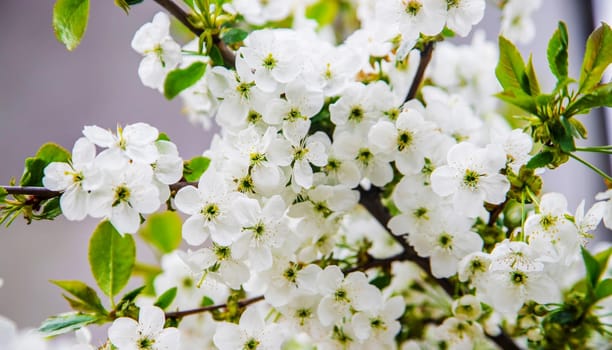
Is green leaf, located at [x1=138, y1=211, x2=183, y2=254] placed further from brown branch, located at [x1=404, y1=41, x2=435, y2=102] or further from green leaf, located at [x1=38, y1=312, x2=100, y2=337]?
brown branch, located at [x1=404, y1=41, x2=435, y2=102]

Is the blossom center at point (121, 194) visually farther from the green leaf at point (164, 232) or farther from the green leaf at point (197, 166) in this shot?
the green leaf at point (164, 232)

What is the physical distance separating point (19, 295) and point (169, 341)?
0.99m

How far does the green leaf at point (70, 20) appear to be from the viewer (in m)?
0.52

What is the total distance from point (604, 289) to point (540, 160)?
0.60 feet

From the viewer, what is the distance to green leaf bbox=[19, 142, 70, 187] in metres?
0.49

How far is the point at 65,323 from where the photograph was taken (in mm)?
521

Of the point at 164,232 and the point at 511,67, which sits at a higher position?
the point at 511,67

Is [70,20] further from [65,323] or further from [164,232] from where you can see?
[164,232]

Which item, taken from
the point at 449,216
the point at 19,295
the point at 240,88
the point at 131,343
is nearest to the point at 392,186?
the point at 449,216

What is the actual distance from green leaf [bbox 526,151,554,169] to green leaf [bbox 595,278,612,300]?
0.56ft

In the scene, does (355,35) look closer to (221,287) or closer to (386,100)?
(386,100)

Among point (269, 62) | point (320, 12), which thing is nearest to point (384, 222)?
point (269, 62)

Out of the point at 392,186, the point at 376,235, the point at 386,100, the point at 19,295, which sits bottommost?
the point at 19,295

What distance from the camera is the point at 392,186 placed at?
617mm
